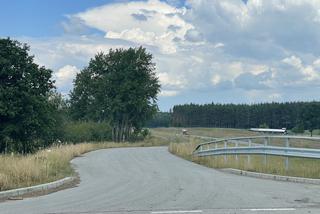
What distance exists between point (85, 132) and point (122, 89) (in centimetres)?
1166

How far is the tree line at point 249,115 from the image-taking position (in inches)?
4762

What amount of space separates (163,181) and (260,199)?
4.61 meters

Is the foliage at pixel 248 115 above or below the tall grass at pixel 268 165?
above

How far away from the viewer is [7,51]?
33406 mm

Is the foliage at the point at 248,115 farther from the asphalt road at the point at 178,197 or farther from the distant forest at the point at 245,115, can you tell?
the asphalt road at the point at 178,197

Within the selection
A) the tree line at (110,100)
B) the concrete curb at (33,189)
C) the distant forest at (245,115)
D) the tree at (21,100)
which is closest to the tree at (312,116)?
the distant forest at (245,115)

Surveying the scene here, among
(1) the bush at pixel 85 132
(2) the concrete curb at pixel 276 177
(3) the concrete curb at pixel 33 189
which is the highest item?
(1) the bush at pixel 85 132

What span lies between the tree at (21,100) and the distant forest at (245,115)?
87.2 metres

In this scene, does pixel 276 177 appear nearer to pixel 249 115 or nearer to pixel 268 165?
pixel 268 165

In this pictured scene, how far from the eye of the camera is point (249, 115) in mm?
153750

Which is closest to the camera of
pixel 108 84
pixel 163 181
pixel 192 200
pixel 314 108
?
pixel 192 200

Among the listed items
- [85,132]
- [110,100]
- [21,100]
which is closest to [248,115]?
[110,100]

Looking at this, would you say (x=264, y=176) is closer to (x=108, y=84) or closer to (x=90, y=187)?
(x=90, y=187)

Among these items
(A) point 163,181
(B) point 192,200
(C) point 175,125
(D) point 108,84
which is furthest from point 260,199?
(C) point 175,125
